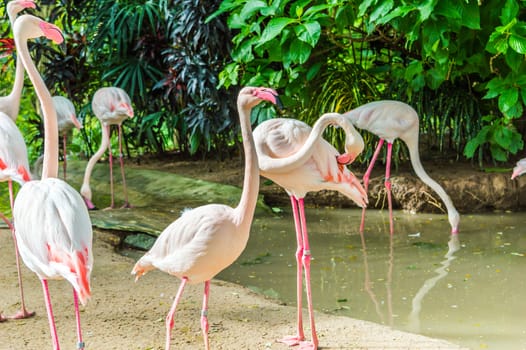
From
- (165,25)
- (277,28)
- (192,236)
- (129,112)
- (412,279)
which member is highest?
(165,25)

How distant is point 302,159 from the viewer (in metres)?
3.69

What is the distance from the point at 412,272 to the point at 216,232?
225cm

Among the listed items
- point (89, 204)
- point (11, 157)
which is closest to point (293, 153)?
point (11, 157)

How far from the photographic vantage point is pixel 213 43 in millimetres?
7766

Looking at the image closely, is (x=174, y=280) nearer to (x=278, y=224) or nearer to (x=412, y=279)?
(x=412, y=279)

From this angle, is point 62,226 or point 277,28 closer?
point 62,226

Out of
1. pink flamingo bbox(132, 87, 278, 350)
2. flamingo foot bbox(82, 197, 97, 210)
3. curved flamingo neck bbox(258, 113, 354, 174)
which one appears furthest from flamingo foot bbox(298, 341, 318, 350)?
flamingo foot bbox(82, 197, 97, 210)

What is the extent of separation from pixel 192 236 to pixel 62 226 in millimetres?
553

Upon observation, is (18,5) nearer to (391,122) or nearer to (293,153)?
(293,153)

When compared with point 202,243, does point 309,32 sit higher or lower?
higher

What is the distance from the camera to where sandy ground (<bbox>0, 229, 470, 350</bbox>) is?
3428 mm

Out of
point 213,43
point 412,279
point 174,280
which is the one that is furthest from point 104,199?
point 412,279

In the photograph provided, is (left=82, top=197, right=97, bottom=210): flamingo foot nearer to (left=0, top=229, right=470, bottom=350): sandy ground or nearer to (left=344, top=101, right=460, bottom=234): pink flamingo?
(left=0, top=229, right=470, bottom=350): sandy ground

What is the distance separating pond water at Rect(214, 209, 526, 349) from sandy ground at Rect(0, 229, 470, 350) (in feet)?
1.19
